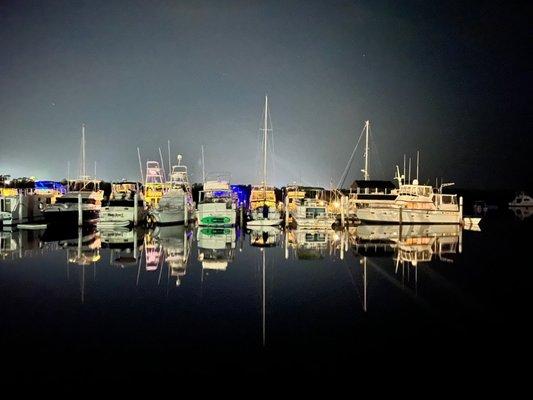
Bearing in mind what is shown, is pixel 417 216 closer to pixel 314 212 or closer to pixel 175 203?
pixel 314 212

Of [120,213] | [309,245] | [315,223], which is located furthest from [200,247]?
[315,223]

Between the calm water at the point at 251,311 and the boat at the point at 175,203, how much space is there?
16.7 metres

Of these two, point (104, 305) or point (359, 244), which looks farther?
point (359, 244)

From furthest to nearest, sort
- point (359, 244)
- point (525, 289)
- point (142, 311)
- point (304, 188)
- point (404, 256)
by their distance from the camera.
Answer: point (304, 188) < point (359, 244) < point (404, 256) < point (525, 289) < point (142, 311)

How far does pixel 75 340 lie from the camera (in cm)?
971

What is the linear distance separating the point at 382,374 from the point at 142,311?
669 cm

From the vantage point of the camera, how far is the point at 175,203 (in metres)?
43.5

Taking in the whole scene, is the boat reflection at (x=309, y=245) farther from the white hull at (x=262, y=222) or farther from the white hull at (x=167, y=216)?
the white hull at (x=167, y=216)

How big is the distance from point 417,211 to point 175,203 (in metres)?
23.6

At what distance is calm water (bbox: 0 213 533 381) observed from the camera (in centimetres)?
861

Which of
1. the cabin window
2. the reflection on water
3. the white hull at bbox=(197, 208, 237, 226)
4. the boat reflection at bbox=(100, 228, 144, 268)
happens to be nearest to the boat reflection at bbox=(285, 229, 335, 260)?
the reflection on water

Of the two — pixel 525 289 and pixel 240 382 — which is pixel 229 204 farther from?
pixel 240 382

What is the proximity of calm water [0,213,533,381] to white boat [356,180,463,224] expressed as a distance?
74.3 feet

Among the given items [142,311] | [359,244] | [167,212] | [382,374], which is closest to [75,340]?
[142,311]
